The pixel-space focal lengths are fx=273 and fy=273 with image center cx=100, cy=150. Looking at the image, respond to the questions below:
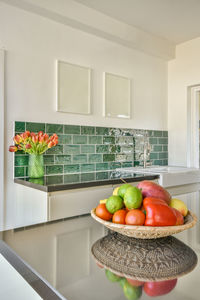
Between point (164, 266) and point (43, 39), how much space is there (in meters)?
2.39

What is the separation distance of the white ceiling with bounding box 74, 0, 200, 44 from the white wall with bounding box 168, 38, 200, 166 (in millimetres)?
279

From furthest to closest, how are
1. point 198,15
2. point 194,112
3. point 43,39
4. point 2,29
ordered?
point 194,112 < point 198,15 < point 43,39 < point 2,29

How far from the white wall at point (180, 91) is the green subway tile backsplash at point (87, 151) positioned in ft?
1.03

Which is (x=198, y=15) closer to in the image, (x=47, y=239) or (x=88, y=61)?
(x=88, y=61)

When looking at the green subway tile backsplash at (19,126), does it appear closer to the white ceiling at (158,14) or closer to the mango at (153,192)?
the white ceiling at (158,14)

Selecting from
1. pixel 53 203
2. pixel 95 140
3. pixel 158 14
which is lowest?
pixel 53 203

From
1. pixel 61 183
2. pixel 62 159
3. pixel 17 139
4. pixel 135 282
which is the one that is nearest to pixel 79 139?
pixel 62 159

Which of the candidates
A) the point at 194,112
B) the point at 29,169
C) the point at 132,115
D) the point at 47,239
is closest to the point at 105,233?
the point at 47,239

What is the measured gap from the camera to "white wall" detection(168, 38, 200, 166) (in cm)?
351

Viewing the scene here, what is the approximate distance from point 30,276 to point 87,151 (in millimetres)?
2281

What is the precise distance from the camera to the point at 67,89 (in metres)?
2.68

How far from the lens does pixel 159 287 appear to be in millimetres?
548

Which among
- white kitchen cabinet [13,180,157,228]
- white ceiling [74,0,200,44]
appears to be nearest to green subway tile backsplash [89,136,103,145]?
white kitchen cabinet [13,180,157,228]

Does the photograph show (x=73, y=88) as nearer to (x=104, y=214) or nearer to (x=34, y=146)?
(x=34, y=146)
